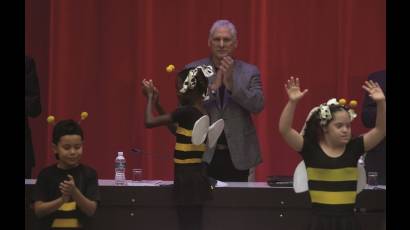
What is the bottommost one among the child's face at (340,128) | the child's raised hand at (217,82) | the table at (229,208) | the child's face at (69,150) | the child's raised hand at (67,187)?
the table at (229,208)

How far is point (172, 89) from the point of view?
6410 millimetres

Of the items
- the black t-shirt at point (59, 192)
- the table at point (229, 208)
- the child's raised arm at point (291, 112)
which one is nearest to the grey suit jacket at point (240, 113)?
the table at point (229, 208)

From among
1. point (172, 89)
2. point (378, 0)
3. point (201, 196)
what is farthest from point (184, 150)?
point (378, 0)

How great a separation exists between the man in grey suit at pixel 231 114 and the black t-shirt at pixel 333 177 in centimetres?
77

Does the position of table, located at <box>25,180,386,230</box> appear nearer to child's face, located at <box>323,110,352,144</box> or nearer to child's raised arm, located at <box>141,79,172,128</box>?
child's raised arm, located at <box>141,79,172,128</box>

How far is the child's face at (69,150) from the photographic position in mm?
4184

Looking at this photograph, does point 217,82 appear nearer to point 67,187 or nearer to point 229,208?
point 229,208

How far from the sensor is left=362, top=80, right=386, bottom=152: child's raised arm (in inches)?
156

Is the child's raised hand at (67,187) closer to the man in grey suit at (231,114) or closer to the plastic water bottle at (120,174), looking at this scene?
the plastic water bottle at (120,174)

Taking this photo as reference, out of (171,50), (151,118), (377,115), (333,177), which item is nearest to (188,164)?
(151,118)

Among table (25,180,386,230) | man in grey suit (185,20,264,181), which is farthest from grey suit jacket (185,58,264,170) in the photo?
table (25,180,386,230)

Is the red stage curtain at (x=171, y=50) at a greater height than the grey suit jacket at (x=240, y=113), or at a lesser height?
greater

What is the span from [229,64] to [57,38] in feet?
6.94

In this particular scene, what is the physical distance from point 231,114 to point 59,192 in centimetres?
119
